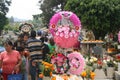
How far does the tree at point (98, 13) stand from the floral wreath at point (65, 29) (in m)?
23.1

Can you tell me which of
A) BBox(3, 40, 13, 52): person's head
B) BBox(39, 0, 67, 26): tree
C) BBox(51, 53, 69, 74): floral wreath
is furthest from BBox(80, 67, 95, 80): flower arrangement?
BBox(39, 0, 67, 26): tree

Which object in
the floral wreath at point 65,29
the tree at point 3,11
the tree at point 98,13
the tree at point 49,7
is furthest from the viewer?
the tree at point 3,11

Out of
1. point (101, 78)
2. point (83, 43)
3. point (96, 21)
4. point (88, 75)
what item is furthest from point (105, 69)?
point (96, 21)

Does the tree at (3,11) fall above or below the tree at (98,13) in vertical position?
above

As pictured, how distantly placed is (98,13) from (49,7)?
900 inches

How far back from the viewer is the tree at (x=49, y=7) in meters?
57.1

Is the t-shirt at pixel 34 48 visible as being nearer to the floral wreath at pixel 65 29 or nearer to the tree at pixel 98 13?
the floral wreath at pixel 65 29

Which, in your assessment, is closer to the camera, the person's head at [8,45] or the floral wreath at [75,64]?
the person's head at [8,45]

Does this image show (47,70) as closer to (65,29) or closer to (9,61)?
(65,29)

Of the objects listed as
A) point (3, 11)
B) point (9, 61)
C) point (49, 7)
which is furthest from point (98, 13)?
point (3, 11)

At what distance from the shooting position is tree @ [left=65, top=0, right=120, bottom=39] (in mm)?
34781

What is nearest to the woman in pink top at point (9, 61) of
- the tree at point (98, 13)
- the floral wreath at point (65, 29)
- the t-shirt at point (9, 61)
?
the t-shirt at point (9, 61)

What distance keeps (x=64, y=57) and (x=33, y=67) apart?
940mm

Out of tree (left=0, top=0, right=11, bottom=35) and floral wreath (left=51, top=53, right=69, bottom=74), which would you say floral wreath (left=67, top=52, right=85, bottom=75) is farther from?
tree (left=0, top=0, right=11, bottom=35)
